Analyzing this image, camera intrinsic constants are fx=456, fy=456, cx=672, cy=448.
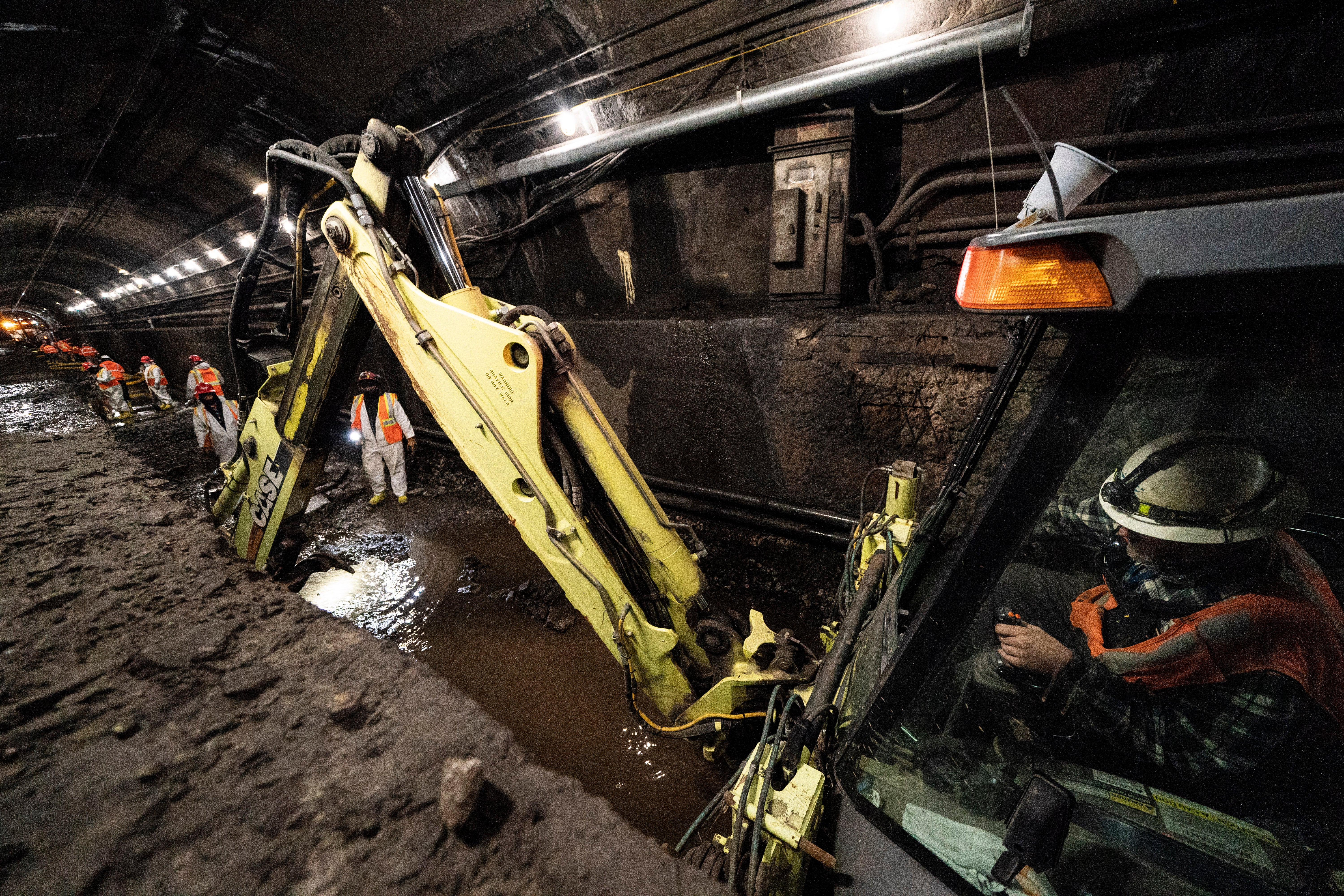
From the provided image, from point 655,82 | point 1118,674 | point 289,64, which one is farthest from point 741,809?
point 289,64

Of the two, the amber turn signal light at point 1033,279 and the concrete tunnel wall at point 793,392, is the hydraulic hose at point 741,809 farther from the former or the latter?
the concrete tunnel wall at point 793,392

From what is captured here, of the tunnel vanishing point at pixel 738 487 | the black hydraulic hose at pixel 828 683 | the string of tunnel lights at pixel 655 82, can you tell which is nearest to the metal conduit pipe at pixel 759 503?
the tunnel vanishing point at pixel 738 487

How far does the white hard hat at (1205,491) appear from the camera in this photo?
3.59ft

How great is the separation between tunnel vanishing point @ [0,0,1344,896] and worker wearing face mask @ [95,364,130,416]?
709cm

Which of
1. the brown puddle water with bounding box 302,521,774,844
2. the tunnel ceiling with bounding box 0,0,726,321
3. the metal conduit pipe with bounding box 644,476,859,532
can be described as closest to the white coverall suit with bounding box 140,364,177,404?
the tunnel ceiling with bounding box 0,0,726,321

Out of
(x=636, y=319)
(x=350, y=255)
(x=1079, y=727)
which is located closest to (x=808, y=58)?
(x=636, y=319)

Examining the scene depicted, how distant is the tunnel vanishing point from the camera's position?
2.44ft

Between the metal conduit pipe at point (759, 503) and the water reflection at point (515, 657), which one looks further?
the metal conduit pipe at point (759, 503)

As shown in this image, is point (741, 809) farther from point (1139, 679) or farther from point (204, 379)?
point (204, 379)

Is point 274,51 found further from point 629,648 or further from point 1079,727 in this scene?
point 1079,727

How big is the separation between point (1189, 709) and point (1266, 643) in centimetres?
24

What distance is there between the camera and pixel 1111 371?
3.59 ft

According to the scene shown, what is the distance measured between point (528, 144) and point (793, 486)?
16.1 feet

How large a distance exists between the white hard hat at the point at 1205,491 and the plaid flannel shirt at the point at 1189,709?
0.11 meters
